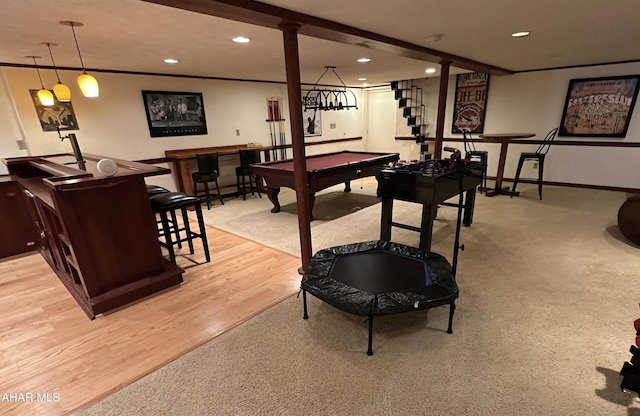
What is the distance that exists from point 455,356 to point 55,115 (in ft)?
19.3

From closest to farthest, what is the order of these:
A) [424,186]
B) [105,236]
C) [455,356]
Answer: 1. [455,356]
2. [105,236]
3. [424,186]

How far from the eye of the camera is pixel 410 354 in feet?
6.46

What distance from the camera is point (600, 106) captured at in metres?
5.46

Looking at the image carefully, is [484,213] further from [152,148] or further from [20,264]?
[20,264]

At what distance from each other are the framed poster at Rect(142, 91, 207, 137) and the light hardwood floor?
2933 millimetres

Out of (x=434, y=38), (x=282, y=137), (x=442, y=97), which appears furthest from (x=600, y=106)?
(x=282, y=137)

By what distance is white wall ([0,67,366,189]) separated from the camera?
4.11 m

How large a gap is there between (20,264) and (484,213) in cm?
620

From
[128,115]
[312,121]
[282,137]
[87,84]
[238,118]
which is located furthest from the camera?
[312,121]

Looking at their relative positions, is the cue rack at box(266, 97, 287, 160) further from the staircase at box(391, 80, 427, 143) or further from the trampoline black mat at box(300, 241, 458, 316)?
the trampoline black mat at box(300, 241, 458, 316)

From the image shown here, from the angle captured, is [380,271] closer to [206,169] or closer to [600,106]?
[206,169]

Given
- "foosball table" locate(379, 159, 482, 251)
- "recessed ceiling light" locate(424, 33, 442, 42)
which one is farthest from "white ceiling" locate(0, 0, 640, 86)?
"foosball table" locate(379, 159, 482, 251)

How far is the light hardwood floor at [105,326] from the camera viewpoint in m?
1.85

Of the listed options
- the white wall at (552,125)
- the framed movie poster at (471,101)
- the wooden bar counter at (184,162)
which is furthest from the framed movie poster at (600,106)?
the wooden bar counter at (184,162)
